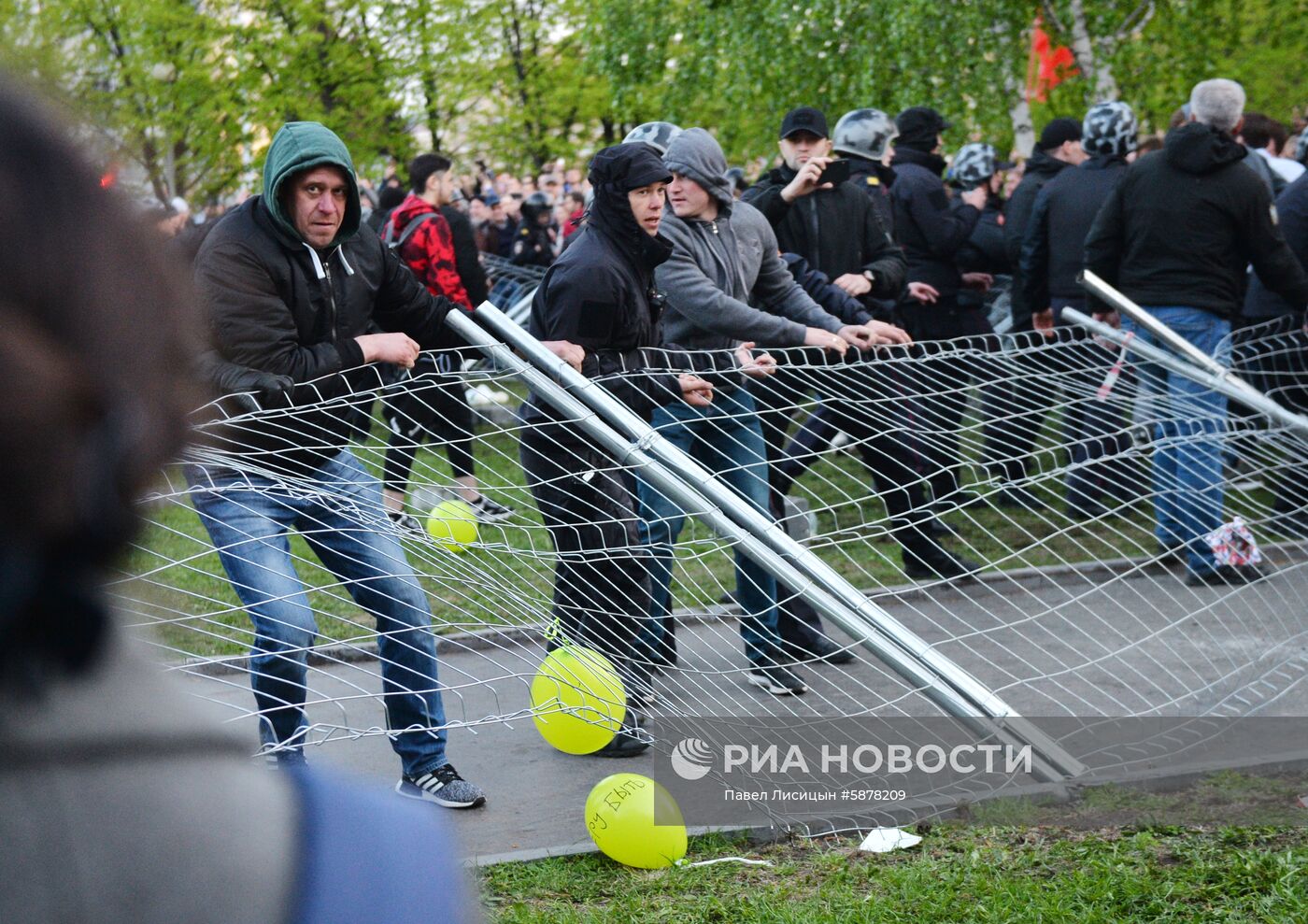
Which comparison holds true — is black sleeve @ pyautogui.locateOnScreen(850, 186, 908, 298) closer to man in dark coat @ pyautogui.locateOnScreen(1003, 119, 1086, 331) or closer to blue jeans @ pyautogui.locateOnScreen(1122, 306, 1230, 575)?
blue jeans @ pyautogui.locateOnScreen(1122, 306, 1230, 575)

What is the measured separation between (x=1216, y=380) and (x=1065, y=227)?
2740 millimetres

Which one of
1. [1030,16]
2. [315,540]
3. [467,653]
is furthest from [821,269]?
[1030,16]

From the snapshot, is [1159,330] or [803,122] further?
[803,122]

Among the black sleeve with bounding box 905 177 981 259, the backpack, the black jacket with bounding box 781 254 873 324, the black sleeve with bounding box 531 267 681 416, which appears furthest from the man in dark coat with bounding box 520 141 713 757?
the backpack

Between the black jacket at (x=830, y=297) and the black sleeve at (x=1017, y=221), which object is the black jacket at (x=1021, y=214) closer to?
the black sleeve at (x=1017, y=221)

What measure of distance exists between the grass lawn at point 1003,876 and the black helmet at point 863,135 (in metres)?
4.46

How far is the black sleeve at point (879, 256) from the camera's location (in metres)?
7.24

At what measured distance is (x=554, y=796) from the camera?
15.5 feet

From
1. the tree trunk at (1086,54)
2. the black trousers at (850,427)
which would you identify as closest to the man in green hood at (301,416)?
the black trousers at (850,427)

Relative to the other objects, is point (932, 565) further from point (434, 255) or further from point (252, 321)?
point (252, 321)

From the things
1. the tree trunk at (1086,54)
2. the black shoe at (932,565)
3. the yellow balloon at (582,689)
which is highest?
the tree trunk at (1086,54)

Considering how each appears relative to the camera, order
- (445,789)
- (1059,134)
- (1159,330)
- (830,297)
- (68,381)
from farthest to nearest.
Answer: (1059,134) → (830,297) → (1159,330) → (445,789) → (68,381)

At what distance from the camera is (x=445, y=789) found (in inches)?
181

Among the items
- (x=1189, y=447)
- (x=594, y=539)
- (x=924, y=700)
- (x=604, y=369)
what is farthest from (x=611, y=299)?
(x=1189, y=447)
